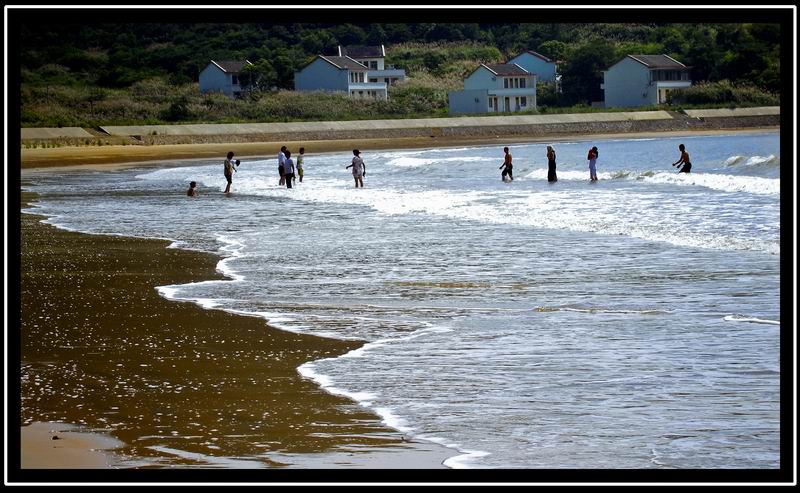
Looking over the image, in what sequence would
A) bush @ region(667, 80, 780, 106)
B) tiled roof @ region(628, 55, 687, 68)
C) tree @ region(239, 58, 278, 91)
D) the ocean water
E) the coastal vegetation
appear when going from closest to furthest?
the ocean water < the coastal vegetation < bush @ region(667, 80, 780, 106) < tiled roof @ region(628, 55, 687, 68) < tree @ region(239, 58, 278, 91)

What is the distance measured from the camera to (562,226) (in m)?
20.6

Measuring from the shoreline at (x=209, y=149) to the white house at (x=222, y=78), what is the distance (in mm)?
24454

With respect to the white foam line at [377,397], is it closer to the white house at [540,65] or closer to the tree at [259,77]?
the tree at [259,77]

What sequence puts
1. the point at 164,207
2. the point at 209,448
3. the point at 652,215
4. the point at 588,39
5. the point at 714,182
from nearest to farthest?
the point at 209,448 → the point at 652,215 → the point at 164,207 → the point at 714,182 → the point at 588,39

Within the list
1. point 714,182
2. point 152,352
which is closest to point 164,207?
point 714,182

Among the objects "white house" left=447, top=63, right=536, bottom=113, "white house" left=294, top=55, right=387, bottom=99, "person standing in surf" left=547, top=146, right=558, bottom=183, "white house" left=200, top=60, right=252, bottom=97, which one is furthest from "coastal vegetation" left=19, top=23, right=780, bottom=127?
"person standing in surf" left=547, top=146, right=558, bottom=183

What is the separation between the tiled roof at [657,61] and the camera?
98.2m

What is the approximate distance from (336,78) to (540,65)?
66.8ft

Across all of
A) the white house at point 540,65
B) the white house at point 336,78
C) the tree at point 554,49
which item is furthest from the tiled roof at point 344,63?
the tree at point 554,49

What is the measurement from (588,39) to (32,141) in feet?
257

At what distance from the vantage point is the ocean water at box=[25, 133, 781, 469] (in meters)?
6.78

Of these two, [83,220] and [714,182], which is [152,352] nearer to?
[83,220]

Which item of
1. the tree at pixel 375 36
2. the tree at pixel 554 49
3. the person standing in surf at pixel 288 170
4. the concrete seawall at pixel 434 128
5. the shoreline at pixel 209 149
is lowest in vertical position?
the person standing in surf at pixel 288 170

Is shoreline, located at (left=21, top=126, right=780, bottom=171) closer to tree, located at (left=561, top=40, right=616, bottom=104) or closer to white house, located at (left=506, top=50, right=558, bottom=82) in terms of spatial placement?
tree, located at (left=561, top=40, right=616, bottom=104)
